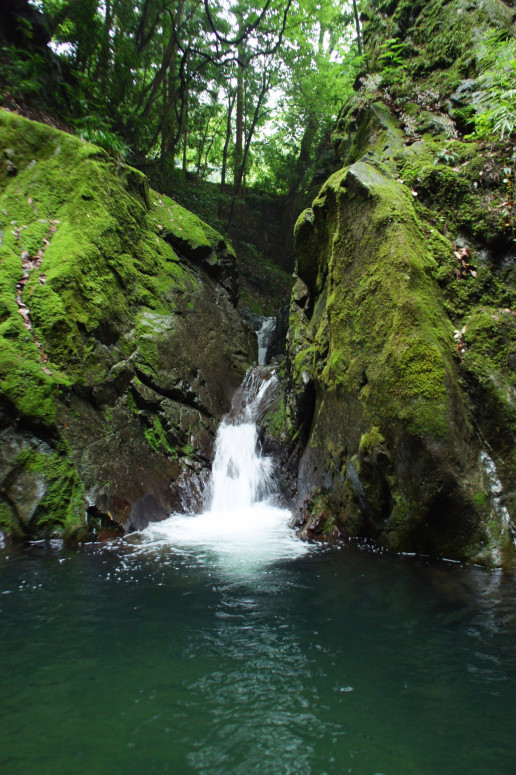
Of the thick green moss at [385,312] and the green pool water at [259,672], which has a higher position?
the thick green moss at [385,312]

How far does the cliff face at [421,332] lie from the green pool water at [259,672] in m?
0.82

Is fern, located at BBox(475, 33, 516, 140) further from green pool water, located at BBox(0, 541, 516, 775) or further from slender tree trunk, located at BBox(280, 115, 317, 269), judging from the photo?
slender tree trunk, located at BBox(280, 115, 317, 269)

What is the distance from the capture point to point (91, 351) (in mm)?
6668

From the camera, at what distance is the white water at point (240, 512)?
5.05 meters

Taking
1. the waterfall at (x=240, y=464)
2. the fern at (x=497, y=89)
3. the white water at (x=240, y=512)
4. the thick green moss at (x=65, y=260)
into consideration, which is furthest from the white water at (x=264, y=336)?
the fern at (x=497, y=89)

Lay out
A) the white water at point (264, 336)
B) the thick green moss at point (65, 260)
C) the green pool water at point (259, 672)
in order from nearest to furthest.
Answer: the green pool water at point (259, 672)
the thick green moss at point (65, 260)
the white water at point (264, 336)

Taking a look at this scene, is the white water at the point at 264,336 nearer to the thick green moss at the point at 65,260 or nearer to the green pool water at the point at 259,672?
the thick green moss at the point at 65,260

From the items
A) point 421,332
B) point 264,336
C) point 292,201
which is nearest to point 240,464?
point 421,332

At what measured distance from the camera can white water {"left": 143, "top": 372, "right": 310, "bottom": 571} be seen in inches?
199

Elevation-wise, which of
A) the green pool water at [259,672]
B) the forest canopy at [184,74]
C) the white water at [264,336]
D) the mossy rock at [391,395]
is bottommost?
the green pool water at [259,672]

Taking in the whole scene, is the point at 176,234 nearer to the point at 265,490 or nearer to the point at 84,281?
the point at 84,281

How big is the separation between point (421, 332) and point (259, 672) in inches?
140

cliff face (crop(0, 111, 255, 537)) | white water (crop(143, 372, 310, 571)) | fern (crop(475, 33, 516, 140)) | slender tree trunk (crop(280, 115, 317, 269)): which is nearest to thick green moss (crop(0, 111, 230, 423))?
cliff face (crop(0, 111, 255, 537))

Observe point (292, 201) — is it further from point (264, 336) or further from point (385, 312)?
point (385, 312)
